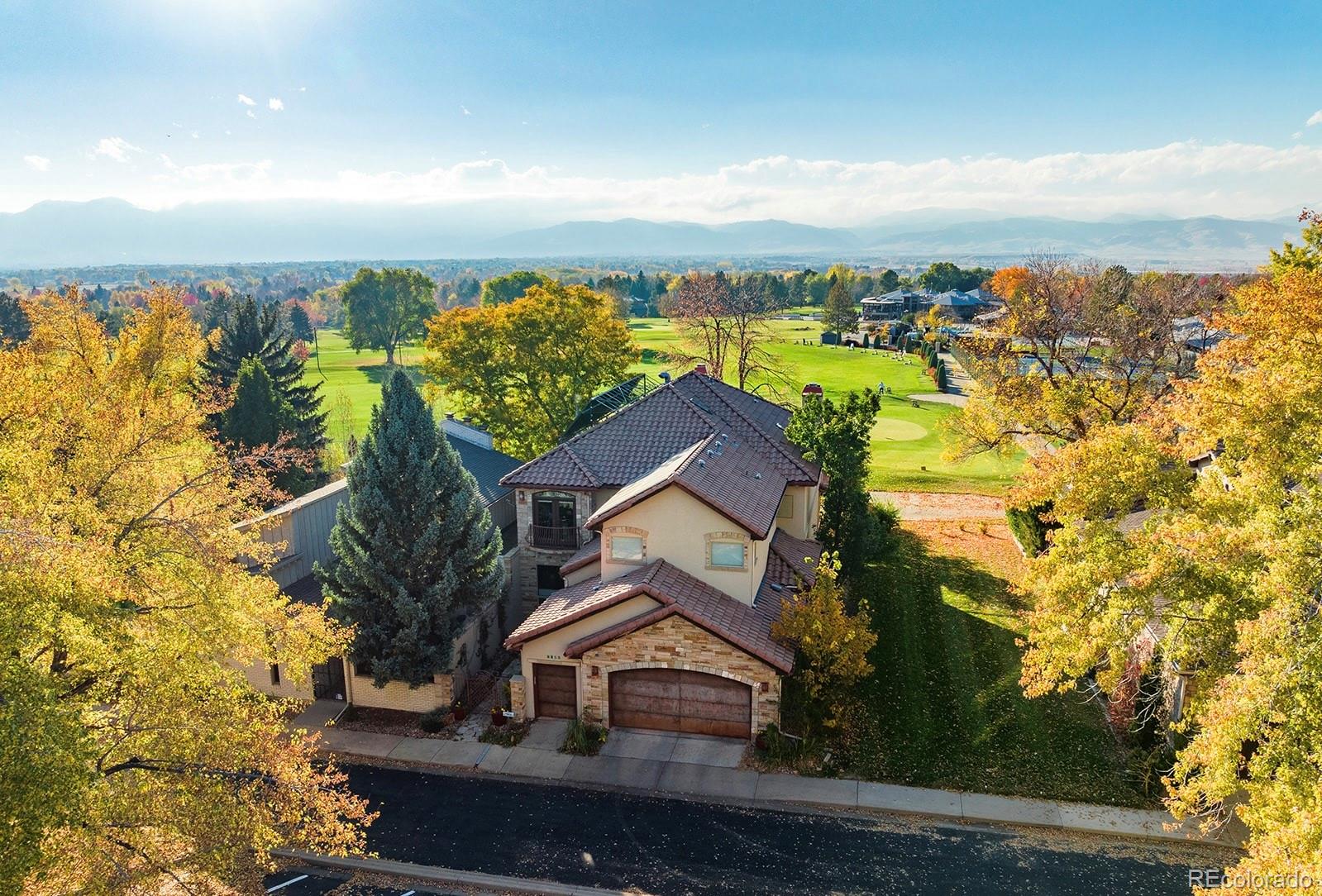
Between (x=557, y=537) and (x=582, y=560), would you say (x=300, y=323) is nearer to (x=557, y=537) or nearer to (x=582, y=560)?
(x=557, y=537)

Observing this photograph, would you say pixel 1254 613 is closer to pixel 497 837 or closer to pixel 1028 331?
pixel 497 837

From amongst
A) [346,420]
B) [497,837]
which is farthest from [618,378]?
[497,837]

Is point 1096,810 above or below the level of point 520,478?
below

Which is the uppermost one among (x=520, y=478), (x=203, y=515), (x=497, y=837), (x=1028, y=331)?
(x=1028, y=331)

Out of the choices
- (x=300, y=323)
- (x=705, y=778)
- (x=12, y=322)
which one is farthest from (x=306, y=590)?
(x=300, y=323)

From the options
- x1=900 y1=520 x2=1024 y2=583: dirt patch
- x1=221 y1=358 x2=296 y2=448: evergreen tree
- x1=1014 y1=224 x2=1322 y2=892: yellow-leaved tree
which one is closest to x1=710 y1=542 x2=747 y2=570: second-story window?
x1=1014 y1=224 x2=1322 y2=892: yellow-leaved tree

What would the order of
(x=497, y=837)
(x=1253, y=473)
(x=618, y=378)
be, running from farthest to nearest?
(x=618, y=378), (x=497, y=837), (x=1253, y=473)
